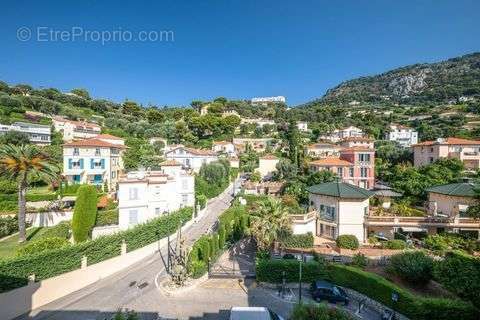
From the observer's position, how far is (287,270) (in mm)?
22891

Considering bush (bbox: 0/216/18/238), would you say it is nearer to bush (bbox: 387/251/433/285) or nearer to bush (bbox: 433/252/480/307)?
bush (bbox: 387/251/433/285)

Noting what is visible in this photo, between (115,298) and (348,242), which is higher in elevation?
(348,242)

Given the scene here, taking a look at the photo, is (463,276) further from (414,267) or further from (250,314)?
(250,314)

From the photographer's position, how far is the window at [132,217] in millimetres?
33031

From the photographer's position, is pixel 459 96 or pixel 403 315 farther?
pixel 459 96

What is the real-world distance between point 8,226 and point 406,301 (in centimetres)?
3590

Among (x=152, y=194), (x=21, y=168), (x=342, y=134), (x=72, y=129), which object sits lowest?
(x=152, y=194)

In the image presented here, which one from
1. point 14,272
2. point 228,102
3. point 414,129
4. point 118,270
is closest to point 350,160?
point 118,270

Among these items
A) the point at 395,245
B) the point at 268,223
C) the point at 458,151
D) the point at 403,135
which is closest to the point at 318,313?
the point at 268,223

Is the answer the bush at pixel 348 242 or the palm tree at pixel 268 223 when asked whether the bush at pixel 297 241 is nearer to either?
the bush at pixel 348 242

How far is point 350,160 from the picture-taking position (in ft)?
172

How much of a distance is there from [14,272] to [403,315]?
24555 millimetres

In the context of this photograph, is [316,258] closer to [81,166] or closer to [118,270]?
[118,270]

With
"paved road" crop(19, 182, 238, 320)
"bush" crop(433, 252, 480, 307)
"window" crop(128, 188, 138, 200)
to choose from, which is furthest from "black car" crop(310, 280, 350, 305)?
"window" crop(128, 188, 138, 200)
